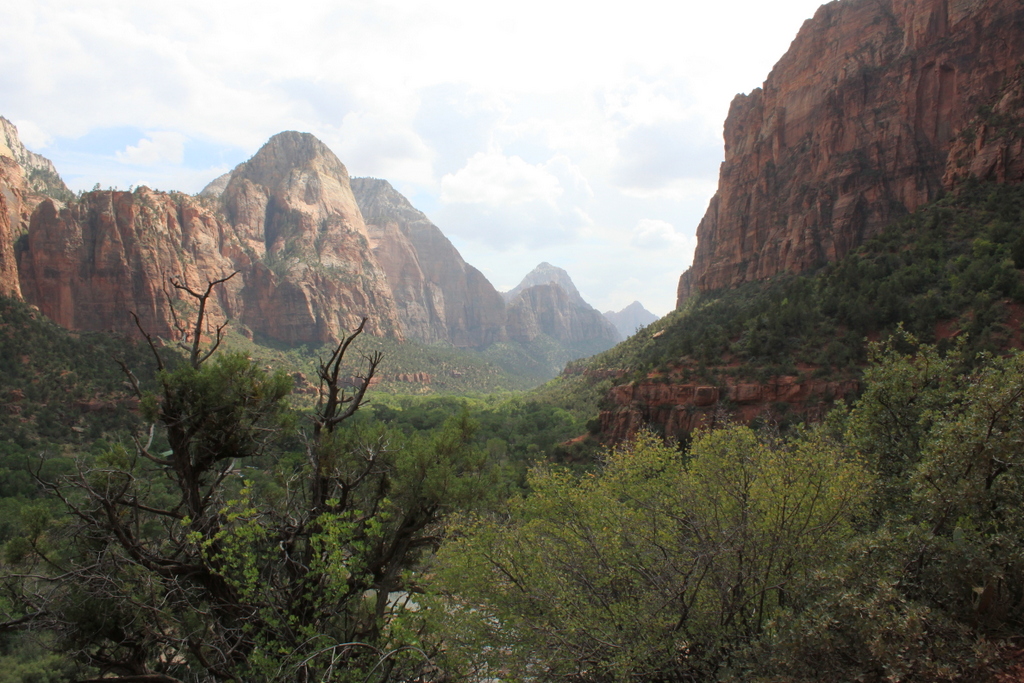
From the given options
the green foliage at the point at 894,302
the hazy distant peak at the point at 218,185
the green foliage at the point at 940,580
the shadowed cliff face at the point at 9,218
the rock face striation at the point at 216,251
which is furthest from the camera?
the hazy distant peak at the point at 218,185

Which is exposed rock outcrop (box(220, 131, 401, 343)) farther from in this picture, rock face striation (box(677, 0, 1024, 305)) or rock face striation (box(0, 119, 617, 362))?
rock face striation (box(677, 0, 1024, 305))

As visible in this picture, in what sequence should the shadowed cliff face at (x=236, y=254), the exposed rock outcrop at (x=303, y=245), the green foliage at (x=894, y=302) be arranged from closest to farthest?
the green foliage at (x=894, y=302) < the shadowed cliff face at (x=236, y=254) < the exposed rock outcrop at (x=303, y=245)

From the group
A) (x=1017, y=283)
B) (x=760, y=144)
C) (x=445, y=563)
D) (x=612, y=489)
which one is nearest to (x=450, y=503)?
(x=445, y=563)

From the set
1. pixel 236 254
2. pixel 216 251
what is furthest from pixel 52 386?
pixel 236 254

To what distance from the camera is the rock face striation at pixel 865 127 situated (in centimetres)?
4203

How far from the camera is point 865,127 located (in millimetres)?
56625

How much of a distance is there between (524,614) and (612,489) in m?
5.10

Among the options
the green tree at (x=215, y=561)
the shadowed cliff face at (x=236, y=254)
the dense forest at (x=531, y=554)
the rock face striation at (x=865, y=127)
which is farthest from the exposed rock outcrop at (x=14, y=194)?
the rock face striation at (x=865, y=127)

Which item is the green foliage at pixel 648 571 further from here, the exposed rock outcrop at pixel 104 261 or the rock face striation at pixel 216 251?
the exposed rock outcrop at pixel 104 261

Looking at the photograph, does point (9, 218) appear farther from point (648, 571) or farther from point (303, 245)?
point (648, 571)

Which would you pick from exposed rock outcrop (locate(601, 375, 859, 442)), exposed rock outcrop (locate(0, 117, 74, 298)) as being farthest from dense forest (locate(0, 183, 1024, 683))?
exposed rock outcrop (locate(0, 117, 74, 298))

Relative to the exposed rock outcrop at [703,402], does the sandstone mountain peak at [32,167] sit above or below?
above

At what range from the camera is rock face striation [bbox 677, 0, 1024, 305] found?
138 feet

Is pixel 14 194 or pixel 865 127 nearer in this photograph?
pixel 865 127
